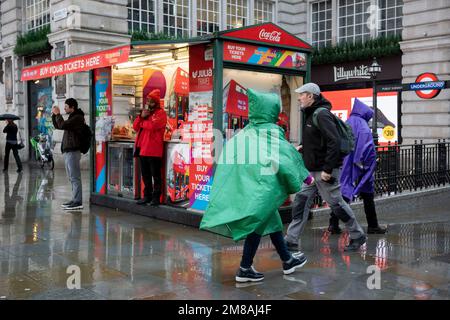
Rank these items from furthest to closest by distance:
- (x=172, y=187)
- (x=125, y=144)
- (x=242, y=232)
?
(x=125, y=144) → (x=172, y=187) → (x=242, y=232)

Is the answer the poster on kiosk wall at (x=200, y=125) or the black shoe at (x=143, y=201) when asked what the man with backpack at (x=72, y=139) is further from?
the poster on kiosk wall at (x=200, y=125)

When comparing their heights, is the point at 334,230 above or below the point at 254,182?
below

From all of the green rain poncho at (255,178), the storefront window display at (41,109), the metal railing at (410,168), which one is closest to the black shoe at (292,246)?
the green rain poncho at (255,178)

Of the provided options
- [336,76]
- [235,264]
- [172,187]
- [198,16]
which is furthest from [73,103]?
[336,76]

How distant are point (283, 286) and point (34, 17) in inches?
731

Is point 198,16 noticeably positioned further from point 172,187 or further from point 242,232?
point 242,232

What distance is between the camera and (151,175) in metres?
8.73

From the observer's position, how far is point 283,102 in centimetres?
874

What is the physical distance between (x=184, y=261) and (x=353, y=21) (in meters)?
17.3

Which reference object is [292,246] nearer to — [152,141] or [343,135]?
[343,135]

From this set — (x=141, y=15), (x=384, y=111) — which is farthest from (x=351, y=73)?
(x=141, y=15)

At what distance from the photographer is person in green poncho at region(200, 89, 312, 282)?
488 cm

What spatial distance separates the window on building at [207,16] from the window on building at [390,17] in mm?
6254

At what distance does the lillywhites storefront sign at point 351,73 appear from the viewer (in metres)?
20.5
